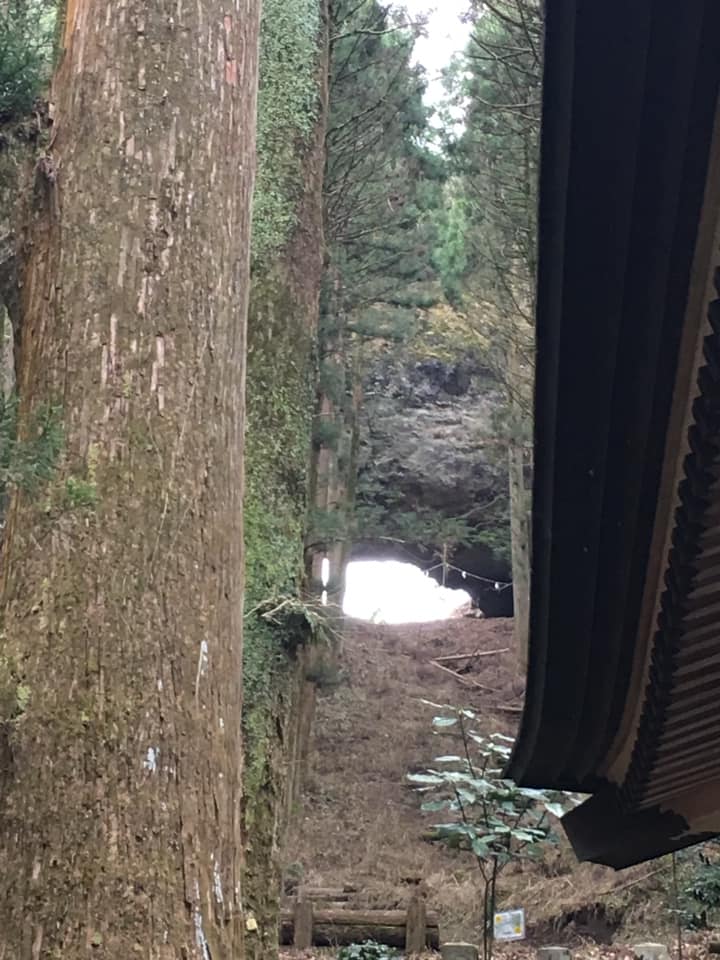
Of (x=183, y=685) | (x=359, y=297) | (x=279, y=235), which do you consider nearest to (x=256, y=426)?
(x=279, y=235)

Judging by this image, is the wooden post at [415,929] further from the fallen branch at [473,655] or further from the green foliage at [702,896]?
the fallen branch at [473,655]

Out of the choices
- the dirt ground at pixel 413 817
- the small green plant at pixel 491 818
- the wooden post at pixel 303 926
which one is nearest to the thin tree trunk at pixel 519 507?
the dirt ground at pixel 413 817

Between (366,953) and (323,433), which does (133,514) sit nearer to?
(366,953)

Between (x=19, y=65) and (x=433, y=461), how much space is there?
15532 millimetres

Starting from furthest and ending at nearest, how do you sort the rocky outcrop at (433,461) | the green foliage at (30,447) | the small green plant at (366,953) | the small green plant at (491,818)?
1. the rocky outcrop at (433,461)
2. the small green plant at (366,953)
3. the small green plant at (491,818)
4. the green foliage at (30,447)

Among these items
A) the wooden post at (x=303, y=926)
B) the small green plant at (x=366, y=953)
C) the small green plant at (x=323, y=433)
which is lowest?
the small green plant at (x=366, y=953)

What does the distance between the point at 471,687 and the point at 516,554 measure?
10.2ft

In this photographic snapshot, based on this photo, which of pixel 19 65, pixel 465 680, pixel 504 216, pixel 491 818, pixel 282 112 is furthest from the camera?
pixel 465 680

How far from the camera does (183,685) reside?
1.87 m

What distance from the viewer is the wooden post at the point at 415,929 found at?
8.91 m

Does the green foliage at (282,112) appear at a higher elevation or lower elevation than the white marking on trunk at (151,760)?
higher

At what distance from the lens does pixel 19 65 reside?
2.14m

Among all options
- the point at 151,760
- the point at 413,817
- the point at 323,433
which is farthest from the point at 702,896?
the point at 151,760

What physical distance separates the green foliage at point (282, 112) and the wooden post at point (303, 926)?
23.9 feet
